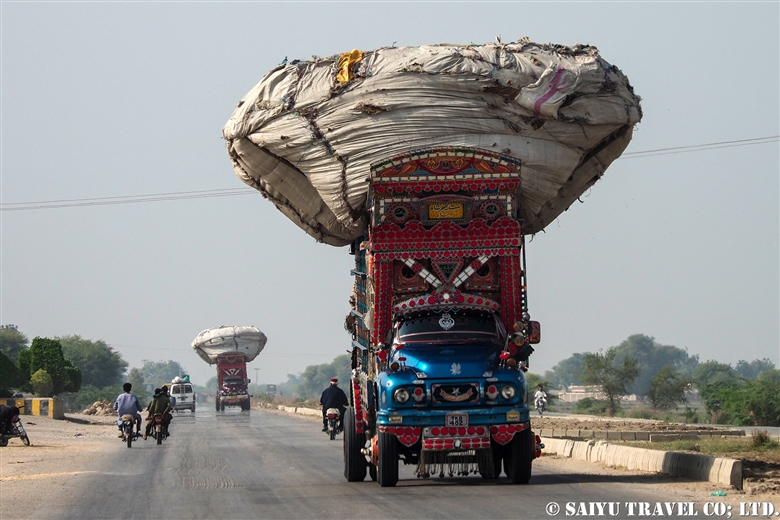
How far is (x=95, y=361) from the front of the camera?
165 metres

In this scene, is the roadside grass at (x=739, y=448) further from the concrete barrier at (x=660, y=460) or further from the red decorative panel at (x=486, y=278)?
the red decorative panel at (x=486, y=278)

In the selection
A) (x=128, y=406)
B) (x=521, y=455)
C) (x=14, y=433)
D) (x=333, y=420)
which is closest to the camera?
(x=521, y=455)

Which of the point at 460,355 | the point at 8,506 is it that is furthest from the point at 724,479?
the point at 8,506

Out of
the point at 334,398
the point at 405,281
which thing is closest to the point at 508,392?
the point at 405,281

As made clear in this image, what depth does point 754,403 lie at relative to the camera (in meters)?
42.8

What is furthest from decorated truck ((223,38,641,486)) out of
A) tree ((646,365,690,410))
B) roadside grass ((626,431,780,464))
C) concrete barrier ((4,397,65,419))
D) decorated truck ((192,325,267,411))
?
tree ((646,365,690,410))

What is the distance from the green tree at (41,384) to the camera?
63.1 m

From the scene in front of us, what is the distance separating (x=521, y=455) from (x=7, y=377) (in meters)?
48.8

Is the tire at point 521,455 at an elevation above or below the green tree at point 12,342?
below

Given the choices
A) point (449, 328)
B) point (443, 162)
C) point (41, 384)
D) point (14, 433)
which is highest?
point (443, 162)

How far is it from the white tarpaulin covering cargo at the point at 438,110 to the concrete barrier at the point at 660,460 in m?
4.51

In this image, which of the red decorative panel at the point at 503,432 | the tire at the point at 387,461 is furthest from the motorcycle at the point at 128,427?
the red decorative panel at the point at 503,432

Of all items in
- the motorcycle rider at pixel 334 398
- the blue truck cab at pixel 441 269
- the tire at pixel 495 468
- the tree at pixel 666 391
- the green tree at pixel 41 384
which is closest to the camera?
the tire at pixel 495 468

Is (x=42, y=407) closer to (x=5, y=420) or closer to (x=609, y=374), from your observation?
(x=5, y=420)
